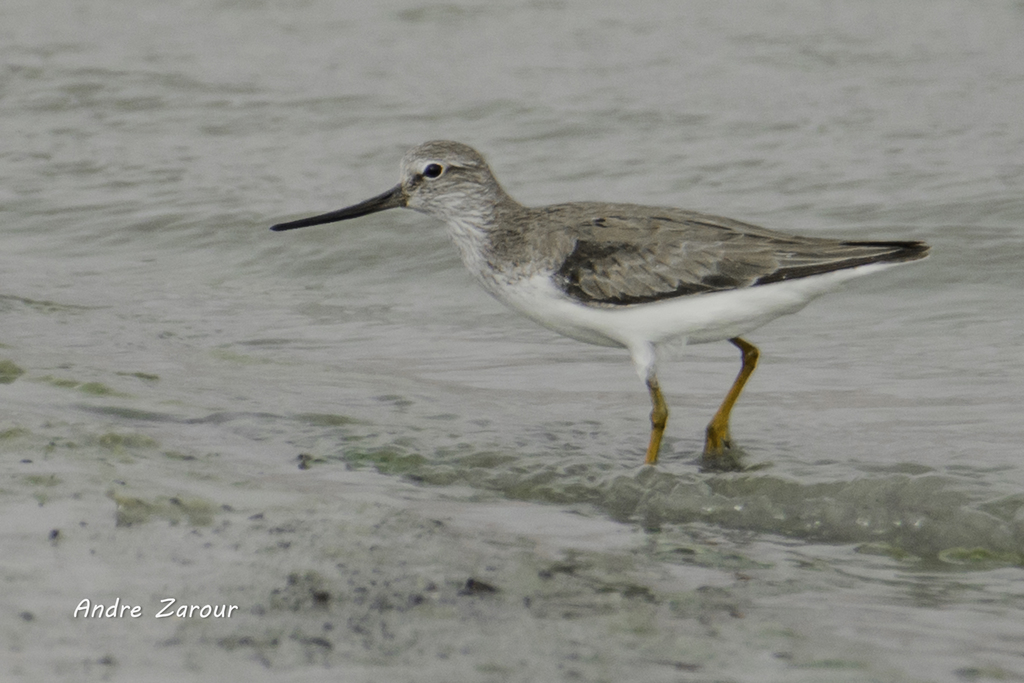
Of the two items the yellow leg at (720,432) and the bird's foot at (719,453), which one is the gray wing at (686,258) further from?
the bird's foot at (719,453)

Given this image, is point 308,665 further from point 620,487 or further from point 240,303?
point 240,303

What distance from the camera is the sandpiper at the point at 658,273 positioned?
6293 millimetres

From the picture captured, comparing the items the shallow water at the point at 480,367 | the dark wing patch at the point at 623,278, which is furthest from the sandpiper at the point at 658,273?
the shallow water at the point at 480,367

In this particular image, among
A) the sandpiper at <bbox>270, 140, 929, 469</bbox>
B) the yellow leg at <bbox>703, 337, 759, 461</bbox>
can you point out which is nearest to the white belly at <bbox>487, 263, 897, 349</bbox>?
the sandpiper at <bbox>270, 140, 929, 469</bbox>

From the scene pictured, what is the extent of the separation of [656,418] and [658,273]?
30.8 inches

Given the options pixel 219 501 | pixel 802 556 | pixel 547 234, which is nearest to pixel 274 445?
pixel 219 501

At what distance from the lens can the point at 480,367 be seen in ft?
27.1

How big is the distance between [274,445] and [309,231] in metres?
5.16

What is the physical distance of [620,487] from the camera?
20.3 feet

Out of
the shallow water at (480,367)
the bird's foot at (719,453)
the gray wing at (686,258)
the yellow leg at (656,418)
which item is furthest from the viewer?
the yellow leg at (656,418)

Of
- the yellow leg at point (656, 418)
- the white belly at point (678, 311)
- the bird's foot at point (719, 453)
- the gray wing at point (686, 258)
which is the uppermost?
the gray wing at point (686, 258)

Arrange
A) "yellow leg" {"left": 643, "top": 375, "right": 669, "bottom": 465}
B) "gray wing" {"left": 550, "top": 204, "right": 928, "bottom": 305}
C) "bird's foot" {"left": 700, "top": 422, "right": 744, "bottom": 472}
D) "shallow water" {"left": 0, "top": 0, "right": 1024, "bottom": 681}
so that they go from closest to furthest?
"shallow water" {"left": 0, "top": 0, "right": 1024, "bottom": 681} → "gray wing" {"left": 550, "top": 204, "right": 928, "bottom": 305} → "bird's foot" {"left": 700, "top": 422, "right": 744, "bottom": 472} → "yellow leg" {"left": 643, "top": 375, "right": 669, "bottom": 465}

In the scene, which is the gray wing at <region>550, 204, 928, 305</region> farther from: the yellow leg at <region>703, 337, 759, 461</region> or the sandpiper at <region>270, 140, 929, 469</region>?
the yellow leg at <region>703, 337, 759, 461</region>

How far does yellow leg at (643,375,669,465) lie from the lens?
21.7 ft
